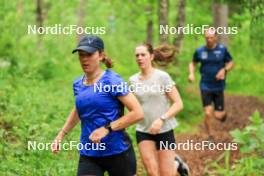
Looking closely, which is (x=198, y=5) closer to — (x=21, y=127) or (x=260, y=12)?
(x=260, y=12)

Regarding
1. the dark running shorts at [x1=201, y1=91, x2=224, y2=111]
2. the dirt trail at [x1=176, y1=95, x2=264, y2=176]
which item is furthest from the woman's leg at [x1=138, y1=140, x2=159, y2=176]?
the dark running shorts at [x1=201, y1=91, x2=224, y2=111]

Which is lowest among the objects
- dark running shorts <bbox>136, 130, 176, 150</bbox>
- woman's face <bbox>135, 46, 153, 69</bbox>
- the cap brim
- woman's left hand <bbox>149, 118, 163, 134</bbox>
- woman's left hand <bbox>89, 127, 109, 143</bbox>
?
dark running shorts <bbox>136, 130, 176, 150</bbox>

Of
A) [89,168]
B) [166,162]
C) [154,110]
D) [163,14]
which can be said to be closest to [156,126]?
[154,110]

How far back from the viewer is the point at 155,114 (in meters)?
8.04

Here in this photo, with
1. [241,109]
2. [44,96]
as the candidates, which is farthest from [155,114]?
[241,109]

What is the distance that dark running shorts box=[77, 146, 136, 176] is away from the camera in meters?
6.15

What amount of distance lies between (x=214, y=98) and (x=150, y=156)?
5.74 m

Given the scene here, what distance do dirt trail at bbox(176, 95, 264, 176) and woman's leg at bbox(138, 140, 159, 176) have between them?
247 centimetres

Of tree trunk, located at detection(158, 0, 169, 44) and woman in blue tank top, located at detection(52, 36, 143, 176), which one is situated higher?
tree trunk, located at detection(158, 0, 169, 44)

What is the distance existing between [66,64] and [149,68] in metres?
14.7

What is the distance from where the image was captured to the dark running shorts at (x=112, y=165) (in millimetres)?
6148

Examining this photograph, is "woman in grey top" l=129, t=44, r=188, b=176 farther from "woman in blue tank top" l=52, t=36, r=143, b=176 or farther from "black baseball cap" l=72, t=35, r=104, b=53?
"black baseball cap" l=72, t=35, r=104, b=53

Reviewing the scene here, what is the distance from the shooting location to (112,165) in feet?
20.3

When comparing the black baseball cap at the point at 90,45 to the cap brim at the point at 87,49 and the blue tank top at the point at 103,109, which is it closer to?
the cap brim at the point at 87,49
